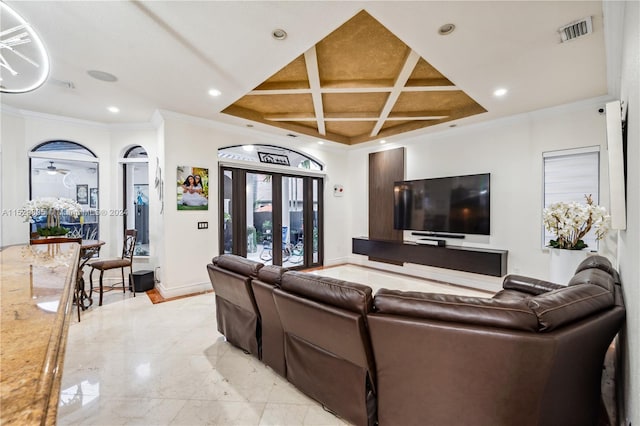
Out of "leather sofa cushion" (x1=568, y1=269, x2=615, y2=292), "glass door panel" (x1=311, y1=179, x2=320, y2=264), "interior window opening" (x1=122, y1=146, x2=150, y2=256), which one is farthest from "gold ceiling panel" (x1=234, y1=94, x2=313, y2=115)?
"leather sofa cushion" (x1=568, y1=269, x2=615, y2=292)

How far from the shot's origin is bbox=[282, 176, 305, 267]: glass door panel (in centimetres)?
586

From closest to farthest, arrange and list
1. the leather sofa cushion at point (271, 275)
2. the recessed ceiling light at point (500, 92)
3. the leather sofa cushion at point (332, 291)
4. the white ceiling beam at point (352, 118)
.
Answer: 1. the leather sofa cushion at point (332, 291)
2. the leather sofa cushion at point (271, 275)
3. the recessed ceiling light at point (500, 92)
4. the white ceiling beam at point (352, 118)

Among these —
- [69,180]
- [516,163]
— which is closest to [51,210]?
[69,180]

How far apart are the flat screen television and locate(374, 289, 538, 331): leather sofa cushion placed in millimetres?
3553

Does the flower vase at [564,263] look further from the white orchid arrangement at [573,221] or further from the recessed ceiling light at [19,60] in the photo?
the recessed ceiling light at [19,60]

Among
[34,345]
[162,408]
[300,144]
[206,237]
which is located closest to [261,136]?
[300,144]

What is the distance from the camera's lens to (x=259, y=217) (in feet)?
17.9

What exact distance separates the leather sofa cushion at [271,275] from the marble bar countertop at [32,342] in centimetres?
108

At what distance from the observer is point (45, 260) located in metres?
1.85

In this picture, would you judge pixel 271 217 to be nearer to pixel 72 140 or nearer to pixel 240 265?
pixel 240 265

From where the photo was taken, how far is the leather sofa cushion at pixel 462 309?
3.96ft

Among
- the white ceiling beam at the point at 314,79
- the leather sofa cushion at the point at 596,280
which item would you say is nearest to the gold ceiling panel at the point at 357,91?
the white ceiling beam at the point at 314,79

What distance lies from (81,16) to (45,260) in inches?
73.6

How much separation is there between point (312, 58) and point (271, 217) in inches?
133
